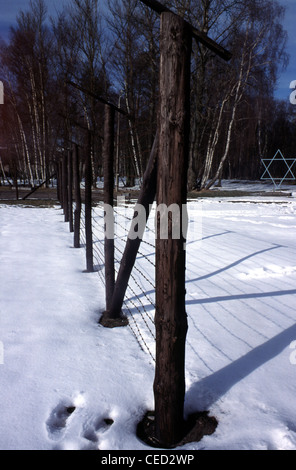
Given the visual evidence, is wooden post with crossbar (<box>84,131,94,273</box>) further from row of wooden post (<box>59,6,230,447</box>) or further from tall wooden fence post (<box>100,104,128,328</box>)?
row of wooden post (<box>59,6,230,447</box>)

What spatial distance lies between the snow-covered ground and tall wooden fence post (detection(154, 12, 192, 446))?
0.21 meters

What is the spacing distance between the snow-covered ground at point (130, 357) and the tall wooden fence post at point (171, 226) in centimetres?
21

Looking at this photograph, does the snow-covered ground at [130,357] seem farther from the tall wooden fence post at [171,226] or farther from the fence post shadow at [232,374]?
the tall wooden fence post at [171,226]

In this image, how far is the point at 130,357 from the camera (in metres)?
2.19

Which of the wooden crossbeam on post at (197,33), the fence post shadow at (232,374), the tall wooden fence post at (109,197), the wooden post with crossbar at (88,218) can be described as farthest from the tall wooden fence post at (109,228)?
the wooden crossbeam on post at (197,33)

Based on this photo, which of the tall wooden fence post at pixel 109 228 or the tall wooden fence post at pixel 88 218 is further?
the tall wooden fence post at pixel 88 218

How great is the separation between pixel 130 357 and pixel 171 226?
3.65 feet

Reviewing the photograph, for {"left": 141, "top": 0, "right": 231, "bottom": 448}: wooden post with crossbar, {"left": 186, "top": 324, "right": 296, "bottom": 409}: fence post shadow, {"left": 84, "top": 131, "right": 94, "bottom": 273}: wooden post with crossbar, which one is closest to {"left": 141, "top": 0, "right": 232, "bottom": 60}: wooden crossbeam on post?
{"left": 141, "top": 0, "right": 231, "bottom": 448}: wooden post with crossbar

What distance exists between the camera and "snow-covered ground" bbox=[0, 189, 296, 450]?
62.4 inches

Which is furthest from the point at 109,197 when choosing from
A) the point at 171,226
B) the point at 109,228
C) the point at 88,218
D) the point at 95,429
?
the point at 95,429

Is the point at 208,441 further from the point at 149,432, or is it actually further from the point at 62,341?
the point at 62,341

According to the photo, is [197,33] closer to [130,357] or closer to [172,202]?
[172,202]

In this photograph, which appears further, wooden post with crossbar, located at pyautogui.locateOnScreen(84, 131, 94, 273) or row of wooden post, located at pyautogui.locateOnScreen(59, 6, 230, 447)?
wooden post with crossbar, located at pyautogui.locateOnScreen(84, 131, 94, 273)

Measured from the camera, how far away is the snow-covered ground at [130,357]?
1.59 metres
